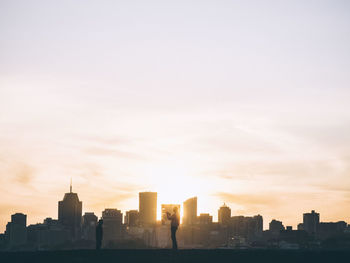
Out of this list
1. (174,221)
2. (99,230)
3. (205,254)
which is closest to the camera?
(205,254)

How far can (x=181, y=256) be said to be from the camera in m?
32.0

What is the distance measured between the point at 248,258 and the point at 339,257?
14.9ft

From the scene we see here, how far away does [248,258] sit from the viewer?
31125 mm

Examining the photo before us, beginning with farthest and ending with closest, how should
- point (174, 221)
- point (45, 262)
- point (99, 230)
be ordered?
point (99, 230) → point (174, 221) → point (45, 262)

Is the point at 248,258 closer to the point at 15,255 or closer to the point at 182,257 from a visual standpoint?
the point at 182,257

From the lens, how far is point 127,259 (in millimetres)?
30875

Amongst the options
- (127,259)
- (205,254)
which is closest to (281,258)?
(205,254)

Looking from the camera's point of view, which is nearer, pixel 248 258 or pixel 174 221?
pixel 248 258

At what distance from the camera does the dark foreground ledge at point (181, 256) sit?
30766 mm

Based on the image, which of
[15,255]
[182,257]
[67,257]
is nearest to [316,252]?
[182,257]

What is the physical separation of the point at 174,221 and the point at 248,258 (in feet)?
28.4

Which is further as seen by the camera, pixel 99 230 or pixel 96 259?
pixel 99 230

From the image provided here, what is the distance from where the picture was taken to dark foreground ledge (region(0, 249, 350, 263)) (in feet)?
101

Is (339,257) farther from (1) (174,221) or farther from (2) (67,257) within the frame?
(2) (67,257)
